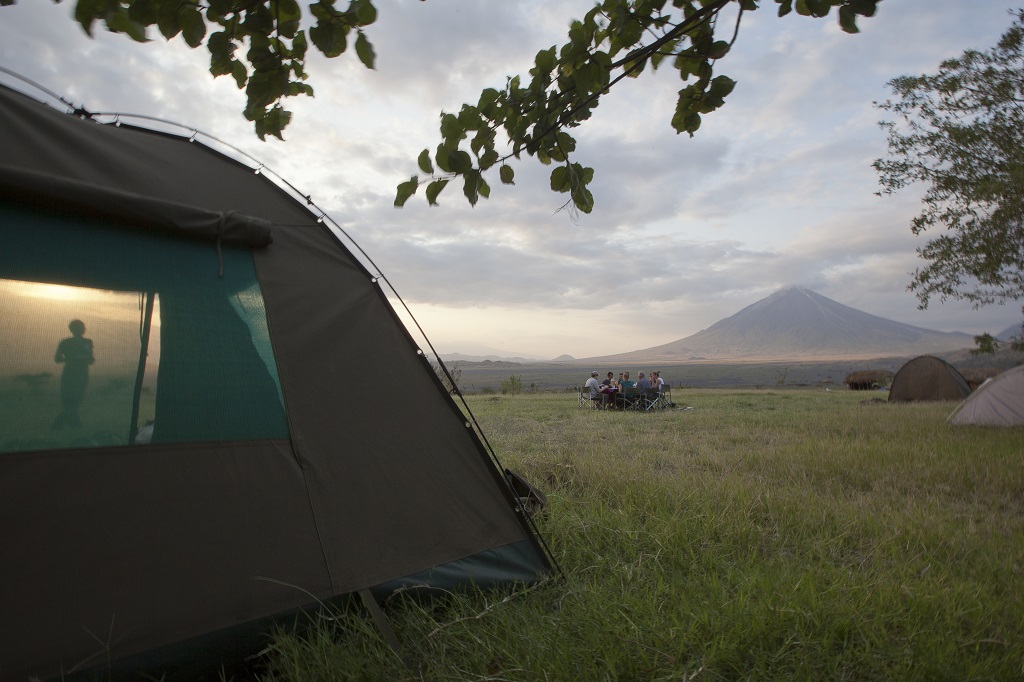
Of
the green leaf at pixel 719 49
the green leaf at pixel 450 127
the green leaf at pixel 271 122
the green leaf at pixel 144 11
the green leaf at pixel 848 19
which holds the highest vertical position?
the green leaf at pixel 719 49

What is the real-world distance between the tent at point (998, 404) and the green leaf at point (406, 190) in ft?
36.8

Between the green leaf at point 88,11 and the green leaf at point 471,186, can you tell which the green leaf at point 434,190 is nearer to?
the green leaf at point 471,186

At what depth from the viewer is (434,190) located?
1833 millimetres

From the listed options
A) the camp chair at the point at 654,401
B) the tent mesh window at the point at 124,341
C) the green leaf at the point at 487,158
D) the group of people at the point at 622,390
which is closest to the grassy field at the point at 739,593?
the tent mesh window at the point at 124,341

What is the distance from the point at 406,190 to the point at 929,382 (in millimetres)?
23099

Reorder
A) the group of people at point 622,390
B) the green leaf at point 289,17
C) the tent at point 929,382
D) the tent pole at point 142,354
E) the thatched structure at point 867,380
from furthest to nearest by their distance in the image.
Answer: the thatched structure at point 867,380 < the tent at point 929,382 < the group of people at point 622,390 < the tent pole at point 142,354 < the green leaf at point 289,17

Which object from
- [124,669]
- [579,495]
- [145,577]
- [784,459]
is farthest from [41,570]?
[784,459]

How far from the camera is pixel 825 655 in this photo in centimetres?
210

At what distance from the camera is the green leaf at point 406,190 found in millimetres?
1787

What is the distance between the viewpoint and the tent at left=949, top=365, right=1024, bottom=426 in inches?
367

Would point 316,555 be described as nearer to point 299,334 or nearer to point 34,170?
point 299,334

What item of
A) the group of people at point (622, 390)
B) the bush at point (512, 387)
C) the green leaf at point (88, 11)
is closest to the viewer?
the green leaf at point (88, 11)

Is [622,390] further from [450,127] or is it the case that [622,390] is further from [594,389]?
[450,127]

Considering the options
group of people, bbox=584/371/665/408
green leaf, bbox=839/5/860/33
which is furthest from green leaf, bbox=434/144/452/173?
group of people, bbox=584/371/665/408
